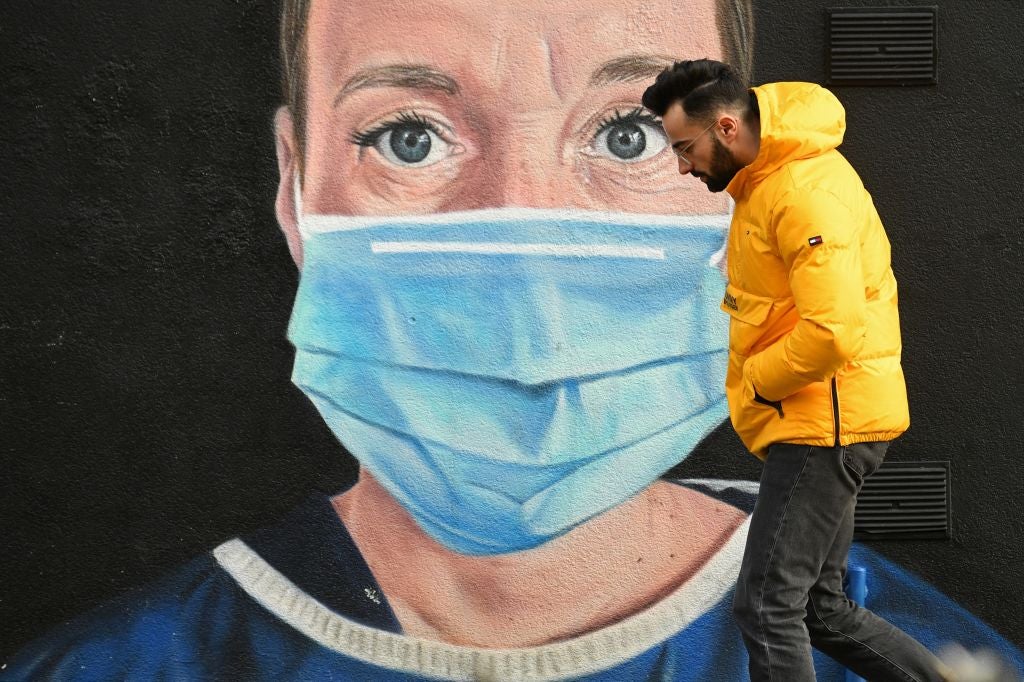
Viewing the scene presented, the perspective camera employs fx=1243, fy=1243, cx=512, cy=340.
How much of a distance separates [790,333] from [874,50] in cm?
173

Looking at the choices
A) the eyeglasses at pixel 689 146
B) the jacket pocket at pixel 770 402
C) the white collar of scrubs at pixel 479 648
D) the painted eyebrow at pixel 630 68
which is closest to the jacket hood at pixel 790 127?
the eyeglasses at pixel 689 146

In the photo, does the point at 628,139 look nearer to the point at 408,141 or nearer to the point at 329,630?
the point at 408,141

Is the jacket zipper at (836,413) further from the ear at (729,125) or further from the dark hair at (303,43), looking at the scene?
the dark hair at (303,43)

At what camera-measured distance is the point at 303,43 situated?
4270mm

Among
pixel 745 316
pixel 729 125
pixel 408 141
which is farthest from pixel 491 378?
pixel 729 125

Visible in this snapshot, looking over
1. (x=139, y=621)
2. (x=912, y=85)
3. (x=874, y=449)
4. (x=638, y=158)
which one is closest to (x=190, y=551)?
(x=139, y=621)

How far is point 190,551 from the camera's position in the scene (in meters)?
4.27

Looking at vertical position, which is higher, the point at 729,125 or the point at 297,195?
the point at 729,125

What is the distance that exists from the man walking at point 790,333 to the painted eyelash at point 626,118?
1.07 meters

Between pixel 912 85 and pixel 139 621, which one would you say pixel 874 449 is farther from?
pixel 139 621

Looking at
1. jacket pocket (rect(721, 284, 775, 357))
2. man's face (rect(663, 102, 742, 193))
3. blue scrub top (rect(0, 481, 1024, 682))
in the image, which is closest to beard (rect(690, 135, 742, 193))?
man's face (rect(663, 102, 742, 193))

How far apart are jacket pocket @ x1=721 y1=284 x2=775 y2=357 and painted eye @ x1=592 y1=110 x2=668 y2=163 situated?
118 centimetres

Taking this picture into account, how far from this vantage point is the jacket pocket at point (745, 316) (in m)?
3.10

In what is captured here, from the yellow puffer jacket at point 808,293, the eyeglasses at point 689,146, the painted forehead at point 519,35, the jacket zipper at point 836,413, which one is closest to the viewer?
the yellow puffer jacket at point 808,293
